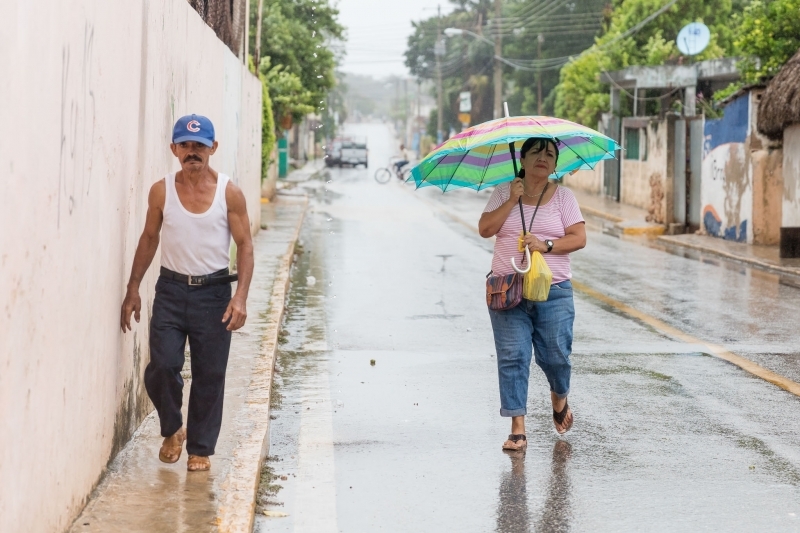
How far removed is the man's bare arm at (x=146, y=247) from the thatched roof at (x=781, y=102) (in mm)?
14139

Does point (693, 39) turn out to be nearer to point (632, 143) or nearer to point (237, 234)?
point (632, 143)

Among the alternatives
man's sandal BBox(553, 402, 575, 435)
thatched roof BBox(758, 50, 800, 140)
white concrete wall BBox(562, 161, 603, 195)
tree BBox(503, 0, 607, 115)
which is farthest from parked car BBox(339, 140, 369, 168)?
man's sandal BBox(553, 402, 575, 435)

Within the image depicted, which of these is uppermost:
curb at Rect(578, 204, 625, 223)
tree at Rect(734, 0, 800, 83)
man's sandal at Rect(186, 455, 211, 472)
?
tree at Rect(734, 0, 800, 83)

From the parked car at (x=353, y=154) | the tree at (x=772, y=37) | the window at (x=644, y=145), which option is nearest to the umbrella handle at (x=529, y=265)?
the tree at (x=772, y=37)

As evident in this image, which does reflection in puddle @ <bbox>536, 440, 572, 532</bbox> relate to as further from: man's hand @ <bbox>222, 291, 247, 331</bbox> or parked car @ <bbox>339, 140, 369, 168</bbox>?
parked car @ <bbox>339, 140, 369, 168</bbox>

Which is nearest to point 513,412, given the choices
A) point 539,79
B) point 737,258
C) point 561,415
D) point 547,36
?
point 561,415

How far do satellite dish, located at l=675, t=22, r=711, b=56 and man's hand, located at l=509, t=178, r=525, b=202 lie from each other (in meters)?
24.9

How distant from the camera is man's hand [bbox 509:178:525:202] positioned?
263 inches

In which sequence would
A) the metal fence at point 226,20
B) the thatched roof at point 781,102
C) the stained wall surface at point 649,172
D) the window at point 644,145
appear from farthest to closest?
1. the window at point 644,145
2. the stained wall surface at point 649,172
3. the thatched roof at point 781,102
4. the metal fence at point 226,20

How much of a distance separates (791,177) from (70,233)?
1649cm

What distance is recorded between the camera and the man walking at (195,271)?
575 centimetres

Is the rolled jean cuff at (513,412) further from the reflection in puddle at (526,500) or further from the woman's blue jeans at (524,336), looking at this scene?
the reflection in puddle at (526,500)

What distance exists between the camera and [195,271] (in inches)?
228

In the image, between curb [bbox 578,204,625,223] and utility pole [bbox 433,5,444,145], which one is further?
utility pole [bbox 433,5,444,145]
